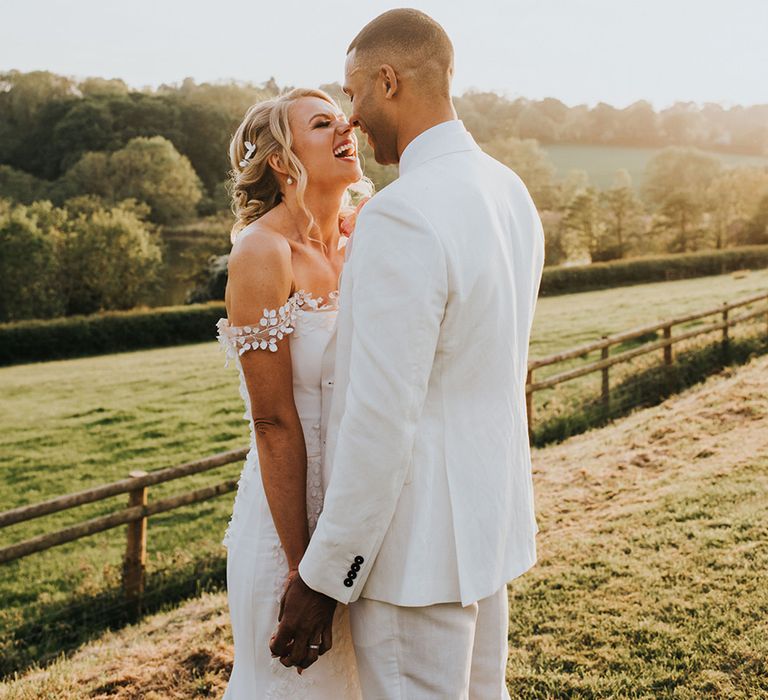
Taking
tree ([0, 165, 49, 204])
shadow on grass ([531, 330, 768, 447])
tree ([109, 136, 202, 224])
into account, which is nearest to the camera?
shadow on grass ([531, 330, 768, 447])

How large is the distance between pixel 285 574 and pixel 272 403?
19.5 inches

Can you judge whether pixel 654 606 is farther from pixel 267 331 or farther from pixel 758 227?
pixel 758 227

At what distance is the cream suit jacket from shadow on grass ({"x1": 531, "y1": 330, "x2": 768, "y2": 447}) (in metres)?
8.21

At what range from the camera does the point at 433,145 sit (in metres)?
1.84

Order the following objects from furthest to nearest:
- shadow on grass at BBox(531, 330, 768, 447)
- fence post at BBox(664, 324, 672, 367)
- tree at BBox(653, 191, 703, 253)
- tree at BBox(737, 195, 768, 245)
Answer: tree at BBox(653, 191, 703, 253) < tree at BBox(737, 195, 768, 245) < fence post at BBox(664, 324, 672, 367) < shadow on grass at BBox(531, 330, 768, 447)

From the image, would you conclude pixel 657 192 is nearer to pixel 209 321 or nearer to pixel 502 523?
pixel 209 321

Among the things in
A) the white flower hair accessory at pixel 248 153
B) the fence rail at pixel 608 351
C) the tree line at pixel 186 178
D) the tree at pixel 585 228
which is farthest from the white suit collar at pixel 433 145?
the tree at pixel 585 228

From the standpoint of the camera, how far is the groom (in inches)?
65.2

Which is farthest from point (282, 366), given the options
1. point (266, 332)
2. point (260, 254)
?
point (260, 254)

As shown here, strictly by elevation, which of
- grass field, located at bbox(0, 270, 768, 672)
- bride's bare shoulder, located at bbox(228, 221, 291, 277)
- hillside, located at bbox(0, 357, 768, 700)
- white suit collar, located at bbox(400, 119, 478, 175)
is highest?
white suit collar, located at bbox(400, 119, 478, 175)

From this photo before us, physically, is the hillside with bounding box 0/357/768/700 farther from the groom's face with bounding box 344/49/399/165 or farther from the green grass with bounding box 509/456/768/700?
the groom's face with bounding box 344/49/399/165

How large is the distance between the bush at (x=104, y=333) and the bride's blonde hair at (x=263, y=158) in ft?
80.6

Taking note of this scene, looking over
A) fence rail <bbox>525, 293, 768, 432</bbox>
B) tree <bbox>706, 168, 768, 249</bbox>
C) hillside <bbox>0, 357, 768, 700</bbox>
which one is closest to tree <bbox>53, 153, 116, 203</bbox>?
tree <bbox>706, 168, 768, 249</bbox>

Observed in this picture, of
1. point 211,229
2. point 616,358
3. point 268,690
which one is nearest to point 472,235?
point 268,690
